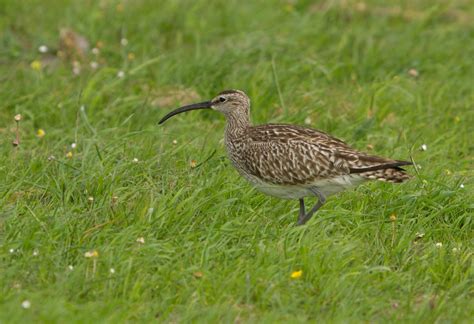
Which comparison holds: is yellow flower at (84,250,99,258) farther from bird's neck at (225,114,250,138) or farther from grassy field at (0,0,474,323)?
bird's neck at (225,114,250,138)

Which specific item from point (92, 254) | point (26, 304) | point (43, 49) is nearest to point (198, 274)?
point (92, 254)

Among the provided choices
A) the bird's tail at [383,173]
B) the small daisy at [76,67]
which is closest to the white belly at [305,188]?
the bird's tail at [383,173]

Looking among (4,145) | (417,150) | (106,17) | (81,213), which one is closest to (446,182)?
(417,150)

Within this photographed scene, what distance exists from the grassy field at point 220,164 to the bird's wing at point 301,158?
0.34 metres

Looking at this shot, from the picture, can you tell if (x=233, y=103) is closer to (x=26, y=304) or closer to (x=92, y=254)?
(x=92, y=254)

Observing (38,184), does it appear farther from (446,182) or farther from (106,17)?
(106,17)

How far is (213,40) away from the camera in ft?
44.2

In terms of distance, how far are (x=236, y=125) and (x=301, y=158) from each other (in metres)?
1.04

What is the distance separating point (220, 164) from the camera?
9.69m

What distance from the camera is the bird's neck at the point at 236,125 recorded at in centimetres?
939

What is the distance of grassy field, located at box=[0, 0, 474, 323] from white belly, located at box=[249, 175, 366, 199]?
0.20m

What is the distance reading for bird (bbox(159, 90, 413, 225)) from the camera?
8453 millimetres

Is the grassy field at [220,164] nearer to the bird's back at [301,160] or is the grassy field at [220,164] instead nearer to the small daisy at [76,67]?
the small daisy at [76,67]

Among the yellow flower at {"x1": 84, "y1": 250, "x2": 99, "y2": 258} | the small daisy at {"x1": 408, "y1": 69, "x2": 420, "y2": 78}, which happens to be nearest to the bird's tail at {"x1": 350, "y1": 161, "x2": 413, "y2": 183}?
the yellow flower at {"x1": 84, "y1": 250, "x2": 99, "y2": 258}
